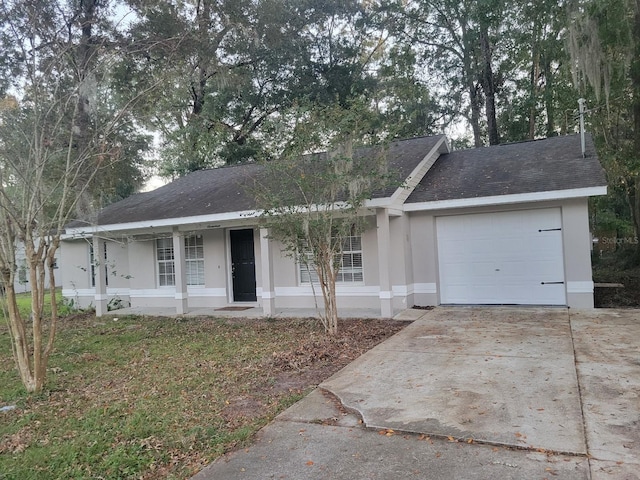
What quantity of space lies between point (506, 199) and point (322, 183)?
3.94m

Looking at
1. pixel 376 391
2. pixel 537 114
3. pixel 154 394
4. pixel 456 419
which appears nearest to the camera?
pixel 456 419

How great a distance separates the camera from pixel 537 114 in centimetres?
1858

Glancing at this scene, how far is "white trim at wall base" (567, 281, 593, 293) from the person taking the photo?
28.3 ft

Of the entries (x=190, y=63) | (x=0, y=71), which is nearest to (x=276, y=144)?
(x=190, y=63)

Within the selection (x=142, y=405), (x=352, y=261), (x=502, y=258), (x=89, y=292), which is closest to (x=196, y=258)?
(x=89, y=292)

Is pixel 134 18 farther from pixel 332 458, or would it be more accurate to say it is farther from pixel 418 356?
pixel 332 458

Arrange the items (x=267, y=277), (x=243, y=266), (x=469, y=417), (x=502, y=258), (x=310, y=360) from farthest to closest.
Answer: (x=243, y=266)
(x=267, y=277)
(x=502, y=258)
(x=310, y=360)
(x=469, y=417)

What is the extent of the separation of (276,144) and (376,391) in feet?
14.2

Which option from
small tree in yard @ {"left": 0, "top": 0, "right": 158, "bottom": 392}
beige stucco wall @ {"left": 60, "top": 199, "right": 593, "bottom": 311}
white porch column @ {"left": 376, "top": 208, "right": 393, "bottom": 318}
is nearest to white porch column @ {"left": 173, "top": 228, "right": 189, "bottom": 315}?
beige stucco wall @ {"left": 60, "top": 199, "right": 593, "bottom": 311}

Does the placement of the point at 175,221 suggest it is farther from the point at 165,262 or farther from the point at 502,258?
the point at 502,258

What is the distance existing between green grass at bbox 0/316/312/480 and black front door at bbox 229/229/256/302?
3.28 m

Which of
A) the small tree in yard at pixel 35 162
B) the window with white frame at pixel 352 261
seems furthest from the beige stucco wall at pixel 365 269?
the small tree in yard at pixel 35 162

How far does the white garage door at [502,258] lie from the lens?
897 cm

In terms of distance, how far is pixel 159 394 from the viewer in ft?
16.4
